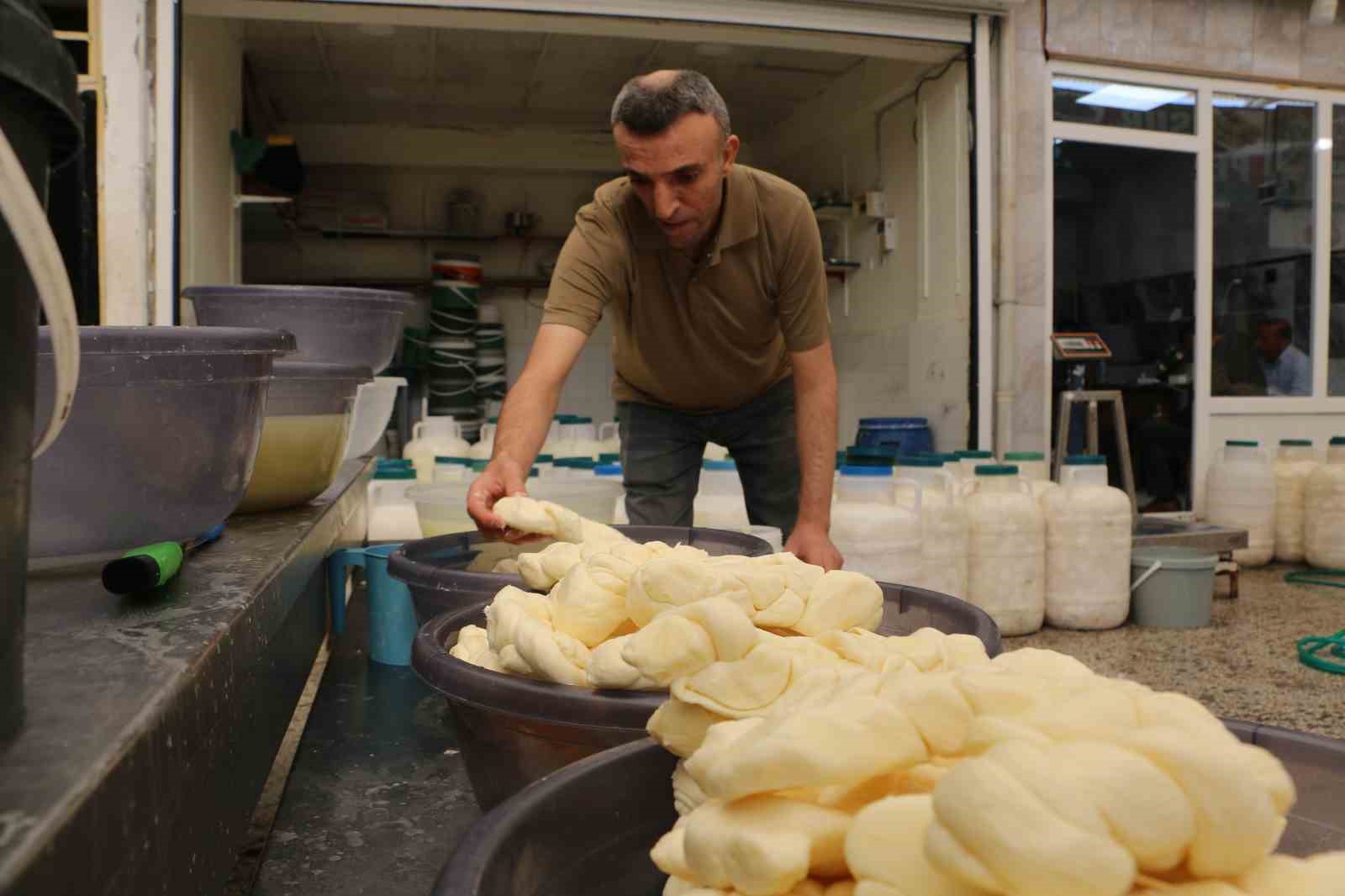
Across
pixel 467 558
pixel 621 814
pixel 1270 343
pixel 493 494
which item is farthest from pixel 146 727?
pixel 1270 343

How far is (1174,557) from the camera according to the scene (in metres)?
3.61

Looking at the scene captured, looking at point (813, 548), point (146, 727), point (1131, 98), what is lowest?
point (813, 548)

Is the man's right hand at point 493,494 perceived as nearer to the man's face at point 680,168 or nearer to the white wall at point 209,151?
the man's face at point 680,168

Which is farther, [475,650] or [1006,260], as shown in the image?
[1006,260]

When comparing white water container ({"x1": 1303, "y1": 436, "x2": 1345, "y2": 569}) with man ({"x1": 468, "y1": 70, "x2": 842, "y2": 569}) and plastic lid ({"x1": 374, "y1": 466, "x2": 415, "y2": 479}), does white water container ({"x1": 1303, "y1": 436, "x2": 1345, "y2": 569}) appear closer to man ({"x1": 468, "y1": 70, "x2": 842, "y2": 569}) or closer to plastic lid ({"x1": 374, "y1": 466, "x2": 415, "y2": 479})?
man ({"x1": 468, "y1": 70, "x2": 842, "y2": 569})

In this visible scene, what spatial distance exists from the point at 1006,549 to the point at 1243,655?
76 centimetres

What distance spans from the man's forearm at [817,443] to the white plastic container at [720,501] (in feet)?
0.98

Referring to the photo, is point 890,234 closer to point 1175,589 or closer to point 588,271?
point 1175,589

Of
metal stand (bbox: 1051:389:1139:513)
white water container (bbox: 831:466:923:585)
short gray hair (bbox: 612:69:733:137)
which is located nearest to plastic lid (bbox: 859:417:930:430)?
metal stand (bbox: 1051:389:1139:513)

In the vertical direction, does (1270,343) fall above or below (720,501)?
above

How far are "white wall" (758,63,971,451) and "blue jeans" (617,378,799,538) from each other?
7.62 ft

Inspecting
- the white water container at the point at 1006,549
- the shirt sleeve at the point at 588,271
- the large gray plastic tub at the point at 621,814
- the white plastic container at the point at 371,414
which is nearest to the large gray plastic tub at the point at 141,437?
the large gray plastic tub at the point at 621,814

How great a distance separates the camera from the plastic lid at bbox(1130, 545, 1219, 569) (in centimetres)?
354

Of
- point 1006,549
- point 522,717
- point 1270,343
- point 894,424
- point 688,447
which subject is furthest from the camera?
point 1270,343
